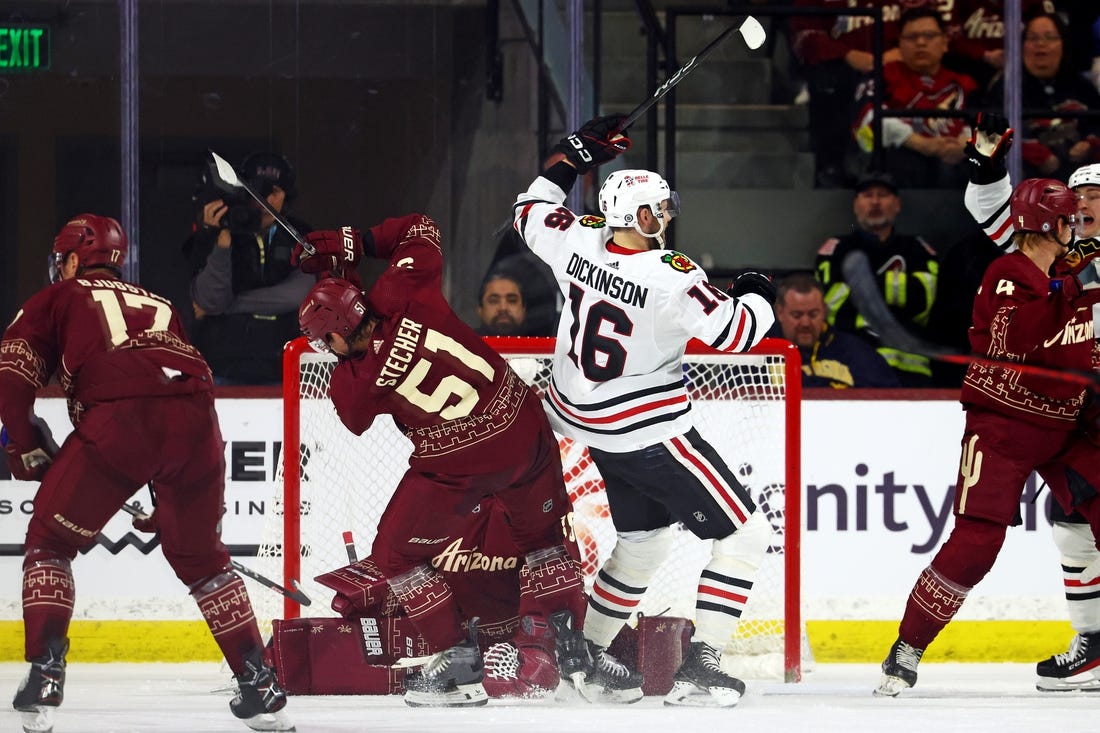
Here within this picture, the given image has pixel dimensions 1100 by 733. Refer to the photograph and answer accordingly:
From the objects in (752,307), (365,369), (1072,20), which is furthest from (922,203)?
(365,369)

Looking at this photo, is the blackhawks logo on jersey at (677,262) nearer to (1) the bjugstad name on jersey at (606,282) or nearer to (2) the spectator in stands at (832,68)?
(1) the bjugstad name on jersey at (606,282)

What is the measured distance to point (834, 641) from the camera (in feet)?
17.7

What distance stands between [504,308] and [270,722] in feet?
5.99

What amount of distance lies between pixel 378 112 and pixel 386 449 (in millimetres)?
1188

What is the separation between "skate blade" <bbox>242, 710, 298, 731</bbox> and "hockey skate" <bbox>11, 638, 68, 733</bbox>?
1.33 ft

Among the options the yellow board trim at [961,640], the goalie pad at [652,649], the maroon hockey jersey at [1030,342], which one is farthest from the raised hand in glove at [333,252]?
the yellow board trim at [961,640]

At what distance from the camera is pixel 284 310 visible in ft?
17.9

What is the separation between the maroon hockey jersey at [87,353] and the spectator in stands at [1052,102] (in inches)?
127

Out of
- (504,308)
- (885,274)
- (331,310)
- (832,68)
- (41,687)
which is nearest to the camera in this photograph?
(41,687)

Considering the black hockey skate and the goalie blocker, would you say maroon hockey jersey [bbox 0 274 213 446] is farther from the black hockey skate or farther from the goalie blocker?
the black hockey skate

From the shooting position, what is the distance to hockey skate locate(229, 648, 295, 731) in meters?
4.01

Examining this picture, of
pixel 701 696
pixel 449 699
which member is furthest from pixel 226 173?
pixel 701 696

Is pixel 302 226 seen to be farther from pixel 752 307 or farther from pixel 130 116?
pixel 752 307

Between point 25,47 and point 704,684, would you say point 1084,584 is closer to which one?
point 704,684
